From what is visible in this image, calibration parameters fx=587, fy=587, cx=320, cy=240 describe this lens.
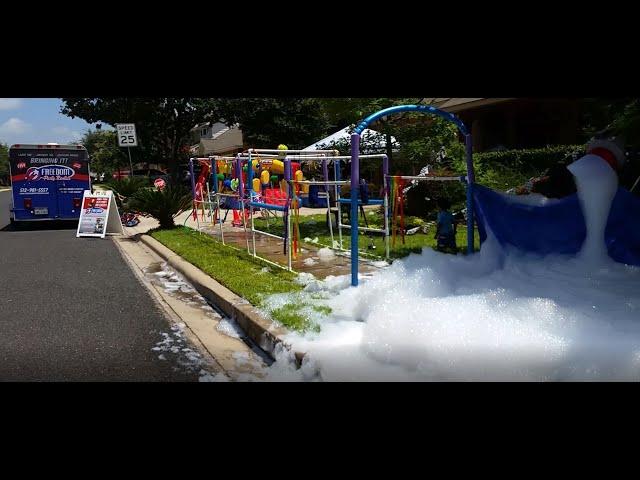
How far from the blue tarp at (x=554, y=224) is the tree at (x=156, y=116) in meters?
17.1

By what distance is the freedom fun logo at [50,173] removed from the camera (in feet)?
55.6

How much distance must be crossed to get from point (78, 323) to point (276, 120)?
18.5 metres

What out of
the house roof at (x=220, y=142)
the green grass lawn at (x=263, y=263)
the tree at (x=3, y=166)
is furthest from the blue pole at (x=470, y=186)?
the tree at (x=3, y=166)

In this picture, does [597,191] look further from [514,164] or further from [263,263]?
[514,164]

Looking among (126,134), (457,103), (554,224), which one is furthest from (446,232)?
(126,134)

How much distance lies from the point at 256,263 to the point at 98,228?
748cm

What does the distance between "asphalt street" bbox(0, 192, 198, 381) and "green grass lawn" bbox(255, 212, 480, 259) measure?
12.2 ft

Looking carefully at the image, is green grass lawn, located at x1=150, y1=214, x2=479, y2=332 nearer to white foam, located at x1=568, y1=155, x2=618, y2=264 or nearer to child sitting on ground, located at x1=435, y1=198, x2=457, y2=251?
child sitting on ground, located at x1=435, y1=198, x2=457, y2=251

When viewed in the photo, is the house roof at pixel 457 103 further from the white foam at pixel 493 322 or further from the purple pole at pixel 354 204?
the purple pole at pixel 354 204

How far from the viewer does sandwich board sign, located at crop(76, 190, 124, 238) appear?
14.8m

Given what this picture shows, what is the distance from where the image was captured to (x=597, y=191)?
650cm
